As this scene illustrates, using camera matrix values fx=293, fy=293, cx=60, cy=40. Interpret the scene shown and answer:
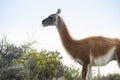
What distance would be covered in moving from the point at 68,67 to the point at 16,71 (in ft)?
21.5

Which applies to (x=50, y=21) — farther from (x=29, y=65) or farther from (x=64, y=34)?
(x=29, y=65)

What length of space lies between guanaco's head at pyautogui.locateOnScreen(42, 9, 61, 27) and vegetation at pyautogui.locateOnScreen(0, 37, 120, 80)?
6.78 ft

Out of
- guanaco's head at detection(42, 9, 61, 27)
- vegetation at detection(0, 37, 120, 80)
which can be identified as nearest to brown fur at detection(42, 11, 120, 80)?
guanaco's head at detection(42, 9, 61, 27)

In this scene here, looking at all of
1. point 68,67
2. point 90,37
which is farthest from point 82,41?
point 68,67

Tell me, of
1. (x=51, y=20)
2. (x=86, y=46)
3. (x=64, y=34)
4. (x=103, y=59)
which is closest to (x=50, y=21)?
(x=51, y=20)

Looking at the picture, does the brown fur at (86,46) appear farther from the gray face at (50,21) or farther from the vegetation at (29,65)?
the vegetation at (29,65)

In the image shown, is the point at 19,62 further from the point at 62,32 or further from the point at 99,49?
the point at 99,49

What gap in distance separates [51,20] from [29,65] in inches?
102

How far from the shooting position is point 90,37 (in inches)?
494

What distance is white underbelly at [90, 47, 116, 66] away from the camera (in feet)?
39.3

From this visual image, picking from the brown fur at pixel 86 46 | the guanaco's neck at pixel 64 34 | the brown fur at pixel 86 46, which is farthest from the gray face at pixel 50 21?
the brown fur at pixel 86 46

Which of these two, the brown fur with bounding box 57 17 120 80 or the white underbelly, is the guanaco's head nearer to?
the brown fur with bounding box 57 17 120 80

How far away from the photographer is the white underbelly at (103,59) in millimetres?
11984

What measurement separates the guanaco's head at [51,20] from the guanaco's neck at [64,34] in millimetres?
196
